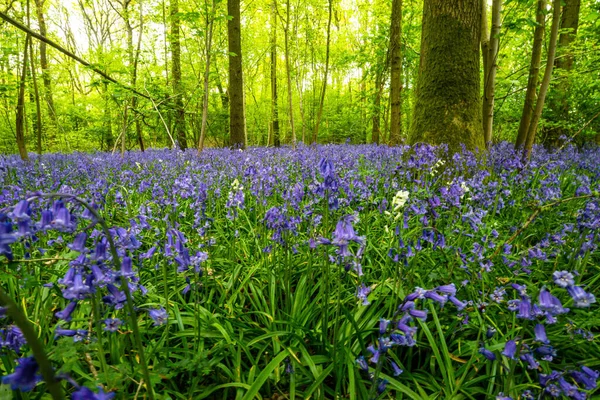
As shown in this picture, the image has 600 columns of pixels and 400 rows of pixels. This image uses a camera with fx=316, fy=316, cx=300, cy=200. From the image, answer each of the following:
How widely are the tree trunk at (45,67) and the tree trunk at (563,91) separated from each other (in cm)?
1145

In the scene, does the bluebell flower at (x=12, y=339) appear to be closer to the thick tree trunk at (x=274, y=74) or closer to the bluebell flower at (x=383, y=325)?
the bluebell flower at (x=383, y=325)

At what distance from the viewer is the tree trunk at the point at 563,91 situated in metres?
8.05

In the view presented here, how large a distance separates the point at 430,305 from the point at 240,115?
10.0 meters

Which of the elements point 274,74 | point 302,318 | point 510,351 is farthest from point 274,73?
point 510,351

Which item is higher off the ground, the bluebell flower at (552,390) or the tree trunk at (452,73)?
the tree trunk at (452,73)

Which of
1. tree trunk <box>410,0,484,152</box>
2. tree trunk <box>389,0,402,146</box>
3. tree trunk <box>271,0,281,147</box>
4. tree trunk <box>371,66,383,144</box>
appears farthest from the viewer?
tree trunk <box>271,0,281,147</box>

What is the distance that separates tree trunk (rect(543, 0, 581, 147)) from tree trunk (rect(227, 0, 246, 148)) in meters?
8.85

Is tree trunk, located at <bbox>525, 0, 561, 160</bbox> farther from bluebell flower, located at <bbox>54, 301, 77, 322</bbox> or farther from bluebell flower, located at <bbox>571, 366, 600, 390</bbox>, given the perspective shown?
bluebell flower, located at <bbox>54, 301, 77, 322</bbox>

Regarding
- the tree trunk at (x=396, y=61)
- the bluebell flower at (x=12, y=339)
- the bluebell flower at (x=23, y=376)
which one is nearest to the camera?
the bluebell flower at (x=23, y=376)

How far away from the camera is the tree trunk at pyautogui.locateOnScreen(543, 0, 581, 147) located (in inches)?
317

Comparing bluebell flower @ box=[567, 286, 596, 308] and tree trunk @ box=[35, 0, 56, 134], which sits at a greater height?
tree trunk @ box=[35, 0, 56, 134]

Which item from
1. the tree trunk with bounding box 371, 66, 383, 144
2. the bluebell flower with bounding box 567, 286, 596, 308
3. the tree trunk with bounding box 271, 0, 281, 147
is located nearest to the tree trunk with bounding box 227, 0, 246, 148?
the tree trunk with bounding box 371, 66, 383, 144

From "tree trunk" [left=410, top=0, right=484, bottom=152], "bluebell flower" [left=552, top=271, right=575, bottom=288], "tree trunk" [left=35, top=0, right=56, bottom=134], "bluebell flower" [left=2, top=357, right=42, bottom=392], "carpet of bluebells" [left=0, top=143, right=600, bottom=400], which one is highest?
"tree trunk" [left=35, top=0, right=56, bottom=134]

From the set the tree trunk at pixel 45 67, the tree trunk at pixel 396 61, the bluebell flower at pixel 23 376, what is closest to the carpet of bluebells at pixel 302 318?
the bluebell flower at pixel 23 376
